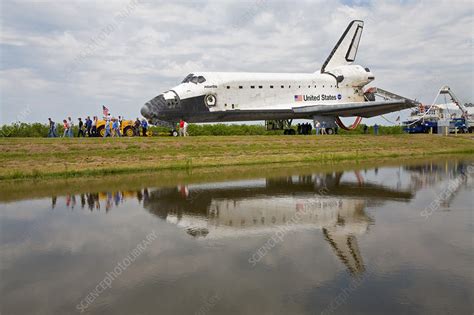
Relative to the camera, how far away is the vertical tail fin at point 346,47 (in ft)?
107

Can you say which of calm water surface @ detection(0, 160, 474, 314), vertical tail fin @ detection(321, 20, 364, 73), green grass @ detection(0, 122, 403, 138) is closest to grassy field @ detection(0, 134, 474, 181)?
calm water surface @ detection(0, 160, 474, 314)

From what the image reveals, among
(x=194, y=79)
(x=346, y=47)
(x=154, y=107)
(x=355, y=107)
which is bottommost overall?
(x=355, y=107)

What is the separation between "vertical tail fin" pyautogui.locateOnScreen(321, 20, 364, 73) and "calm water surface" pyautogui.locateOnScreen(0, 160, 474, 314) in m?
22.2

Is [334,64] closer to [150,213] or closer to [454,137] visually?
[454,137]

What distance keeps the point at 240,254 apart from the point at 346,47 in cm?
2934

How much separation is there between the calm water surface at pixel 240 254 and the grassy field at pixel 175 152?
6053 millimetres

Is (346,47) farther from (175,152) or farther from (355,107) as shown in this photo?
(175,152)

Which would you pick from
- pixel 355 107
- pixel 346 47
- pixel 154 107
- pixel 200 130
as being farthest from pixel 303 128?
pixel 154 107

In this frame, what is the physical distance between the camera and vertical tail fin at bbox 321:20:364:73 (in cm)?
3250

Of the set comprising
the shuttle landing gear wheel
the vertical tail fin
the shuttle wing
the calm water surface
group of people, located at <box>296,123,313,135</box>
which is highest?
the vertical tail fin

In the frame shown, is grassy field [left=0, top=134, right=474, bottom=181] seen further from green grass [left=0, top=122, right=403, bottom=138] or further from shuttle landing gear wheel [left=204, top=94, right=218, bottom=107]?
green grass [left=0, top=122, right=403, bottom=138]

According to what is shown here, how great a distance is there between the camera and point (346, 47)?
108 feet

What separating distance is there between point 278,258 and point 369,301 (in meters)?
1.75

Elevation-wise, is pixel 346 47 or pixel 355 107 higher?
pixel 346 47
